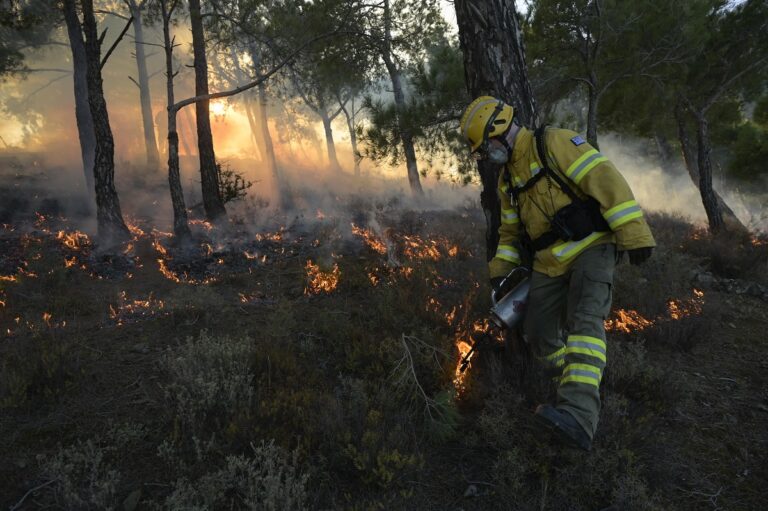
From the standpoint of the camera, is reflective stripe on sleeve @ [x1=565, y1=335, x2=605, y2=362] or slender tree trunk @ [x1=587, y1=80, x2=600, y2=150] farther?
slender tree trunk @ [x1=587, y1=80, x2=600, y2=150]

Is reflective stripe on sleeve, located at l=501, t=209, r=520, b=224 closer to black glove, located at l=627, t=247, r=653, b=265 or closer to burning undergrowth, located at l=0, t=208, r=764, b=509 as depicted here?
black glove, located at l=627, t=247, r=653, b=265

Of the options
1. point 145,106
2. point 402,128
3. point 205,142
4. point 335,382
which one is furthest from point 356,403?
point 145,106

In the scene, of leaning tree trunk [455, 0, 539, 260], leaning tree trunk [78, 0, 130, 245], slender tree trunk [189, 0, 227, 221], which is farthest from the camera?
slender tree trunk [189, 0, 227, 221]

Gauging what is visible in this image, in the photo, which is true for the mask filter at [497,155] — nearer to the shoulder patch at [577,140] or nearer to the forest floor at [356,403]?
the shoulder patch at [577,140]

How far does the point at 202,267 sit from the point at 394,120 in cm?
444

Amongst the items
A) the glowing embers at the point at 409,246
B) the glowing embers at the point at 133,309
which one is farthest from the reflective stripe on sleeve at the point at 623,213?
the glowing embers at the point at 133,309

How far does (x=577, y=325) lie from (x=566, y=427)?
26.2 inches

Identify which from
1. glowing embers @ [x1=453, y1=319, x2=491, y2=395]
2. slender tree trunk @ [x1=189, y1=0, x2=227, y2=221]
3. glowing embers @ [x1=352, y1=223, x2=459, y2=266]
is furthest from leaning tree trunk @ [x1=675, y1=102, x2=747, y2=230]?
slender tree trunk @ [x1=189, y1=0, x2=227, y2=221]

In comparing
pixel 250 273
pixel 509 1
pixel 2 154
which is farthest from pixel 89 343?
pixel 2 154

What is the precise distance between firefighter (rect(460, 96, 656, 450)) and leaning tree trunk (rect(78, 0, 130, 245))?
25.6 ft

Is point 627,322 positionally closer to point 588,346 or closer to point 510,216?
point 510,216

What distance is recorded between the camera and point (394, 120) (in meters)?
8.15

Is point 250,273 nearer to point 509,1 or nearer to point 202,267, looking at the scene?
point 202,267

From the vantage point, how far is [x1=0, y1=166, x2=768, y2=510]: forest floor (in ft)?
8.21
